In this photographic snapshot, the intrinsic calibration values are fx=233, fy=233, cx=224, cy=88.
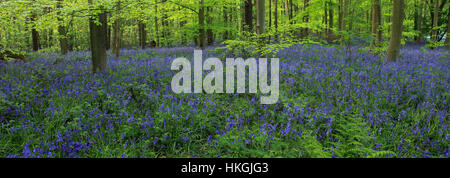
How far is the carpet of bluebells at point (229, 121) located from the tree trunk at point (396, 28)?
2.66 metres

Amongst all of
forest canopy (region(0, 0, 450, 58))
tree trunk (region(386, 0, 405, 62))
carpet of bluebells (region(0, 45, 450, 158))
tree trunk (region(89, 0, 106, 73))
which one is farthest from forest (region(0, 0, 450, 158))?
tree trunk (region(386, 0, 405, 62))

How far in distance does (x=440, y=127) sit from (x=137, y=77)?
647 centimetres

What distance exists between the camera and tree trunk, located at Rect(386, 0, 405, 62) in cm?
815

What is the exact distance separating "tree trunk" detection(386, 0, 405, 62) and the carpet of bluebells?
8.73 feet

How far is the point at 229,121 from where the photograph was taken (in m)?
3.91

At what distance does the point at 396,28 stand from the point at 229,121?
7.83 meters

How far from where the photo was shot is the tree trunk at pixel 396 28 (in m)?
8.15

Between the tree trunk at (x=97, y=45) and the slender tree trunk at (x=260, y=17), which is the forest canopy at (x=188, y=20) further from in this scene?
the tree trunk at (x=97, y=45)

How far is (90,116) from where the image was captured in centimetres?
382
